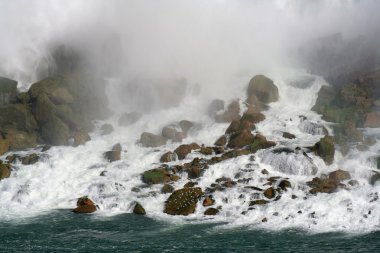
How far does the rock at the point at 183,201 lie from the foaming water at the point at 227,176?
80cm

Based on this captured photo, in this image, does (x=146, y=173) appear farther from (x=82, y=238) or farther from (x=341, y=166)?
(x=341, y=166)

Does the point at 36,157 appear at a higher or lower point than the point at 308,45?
lower

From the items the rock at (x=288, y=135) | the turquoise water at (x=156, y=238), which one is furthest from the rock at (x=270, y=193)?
the rock at (x=288, y=135)

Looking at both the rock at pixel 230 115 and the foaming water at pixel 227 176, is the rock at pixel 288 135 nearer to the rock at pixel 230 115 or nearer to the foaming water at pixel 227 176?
the foaming water at pixel 227 176

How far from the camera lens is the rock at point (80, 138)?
70.6 m

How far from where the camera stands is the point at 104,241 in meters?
37.2

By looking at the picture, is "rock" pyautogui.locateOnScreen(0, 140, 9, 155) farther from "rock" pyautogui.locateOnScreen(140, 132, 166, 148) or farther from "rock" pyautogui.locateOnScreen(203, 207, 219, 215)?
"rock" pyautogui.locateOnScreen(203, 207, 219, 215)

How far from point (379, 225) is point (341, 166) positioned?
15199 millimetres

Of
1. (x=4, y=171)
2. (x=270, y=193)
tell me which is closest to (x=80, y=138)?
(x=4, y=171)

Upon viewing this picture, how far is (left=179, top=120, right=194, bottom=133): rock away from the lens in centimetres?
7281

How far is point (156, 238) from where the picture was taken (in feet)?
124

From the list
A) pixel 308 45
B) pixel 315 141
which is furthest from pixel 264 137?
pixel 308 45

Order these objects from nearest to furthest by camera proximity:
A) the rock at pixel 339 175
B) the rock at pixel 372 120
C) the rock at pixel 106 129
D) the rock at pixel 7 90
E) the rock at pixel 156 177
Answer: the rock at pixel 339 175 < the rock at pixel 156 177 < the rock at pixel 372 120 < the rock at pixel 106 129 < the rock at pixel 7 90

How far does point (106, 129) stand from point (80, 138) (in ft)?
20.4
